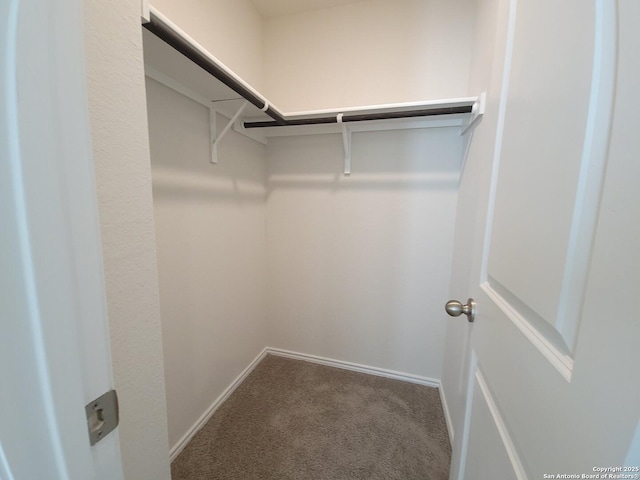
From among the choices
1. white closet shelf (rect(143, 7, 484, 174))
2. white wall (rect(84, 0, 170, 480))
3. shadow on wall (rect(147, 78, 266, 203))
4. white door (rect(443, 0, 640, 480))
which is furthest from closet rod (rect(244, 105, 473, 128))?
white wall (rect(84, 0, 170, 480))

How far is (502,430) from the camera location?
539mm

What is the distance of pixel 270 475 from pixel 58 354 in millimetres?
1419

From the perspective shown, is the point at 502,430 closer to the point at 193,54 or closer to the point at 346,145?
the point at 193,54

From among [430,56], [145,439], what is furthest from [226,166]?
[430,56]

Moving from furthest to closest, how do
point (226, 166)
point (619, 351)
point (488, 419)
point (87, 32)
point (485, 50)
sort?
point (226, 166) < point (485, 50) < point (488, 419) < point (87, 32) < point (619, 351)

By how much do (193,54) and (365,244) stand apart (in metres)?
1.47

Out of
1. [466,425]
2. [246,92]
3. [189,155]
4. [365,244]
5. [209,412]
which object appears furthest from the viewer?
[365,244]

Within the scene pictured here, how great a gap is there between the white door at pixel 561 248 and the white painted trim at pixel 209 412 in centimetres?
145

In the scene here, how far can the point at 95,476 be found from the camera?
0.38 m

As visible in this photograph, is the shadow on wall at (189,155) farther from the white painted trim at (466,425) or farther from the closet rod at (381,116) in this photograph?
the white painted trim at (466,425)

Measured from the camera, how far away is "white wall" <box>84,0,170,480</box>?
0.52 metres

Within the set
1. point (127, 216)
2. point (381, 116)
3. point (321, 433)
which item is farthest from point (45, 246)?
point (321, 433)

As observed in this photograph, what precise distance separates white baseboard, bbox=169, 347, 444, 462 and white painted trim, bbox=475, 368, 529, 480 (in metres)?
1.12

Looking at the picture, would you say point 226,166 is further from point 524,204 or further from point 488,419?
point 488,419
